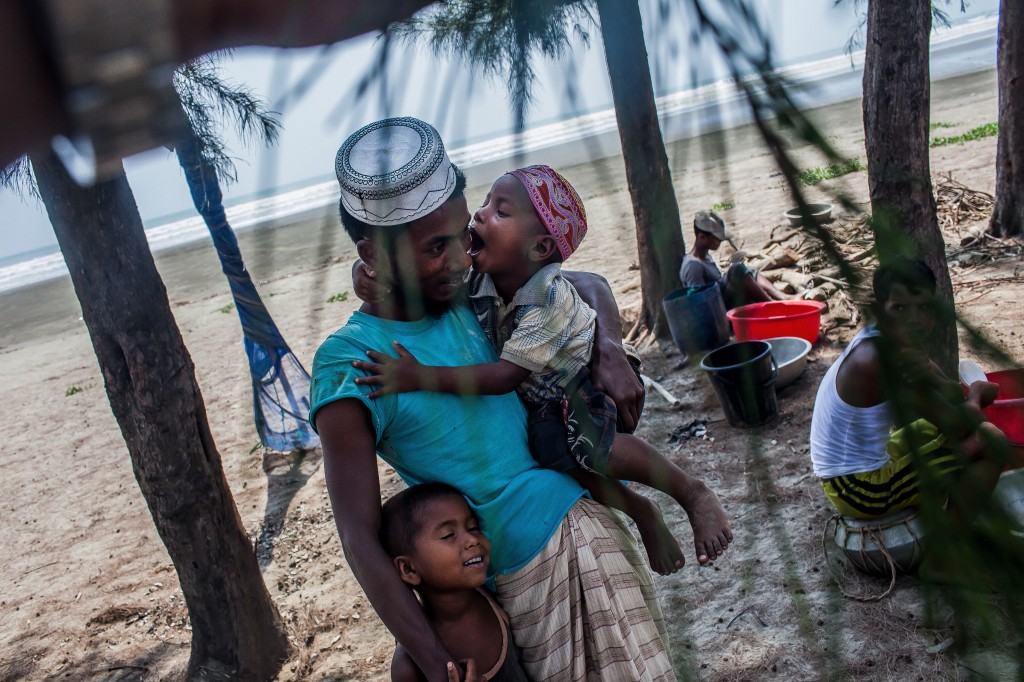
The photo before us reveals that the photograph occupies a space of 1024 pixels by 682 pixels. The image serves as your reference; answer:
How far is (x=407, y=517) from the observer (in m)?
1.66

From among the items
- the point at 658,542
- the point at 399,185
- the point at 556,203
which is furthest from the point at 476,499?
the point at 399,185

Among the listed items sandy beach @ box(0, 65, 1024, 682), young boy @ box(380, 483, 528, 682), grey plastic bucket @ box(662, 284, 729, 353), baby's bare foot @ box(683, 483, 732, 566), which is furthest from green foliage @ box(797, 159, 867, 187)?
grey plastic bucket @ box(662, 284, 729, 353)

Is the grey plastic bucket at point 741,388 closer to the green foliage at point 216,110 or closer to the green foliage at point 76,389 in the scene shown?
the green foliage at point 216,110

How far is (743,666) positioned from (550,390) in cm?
161

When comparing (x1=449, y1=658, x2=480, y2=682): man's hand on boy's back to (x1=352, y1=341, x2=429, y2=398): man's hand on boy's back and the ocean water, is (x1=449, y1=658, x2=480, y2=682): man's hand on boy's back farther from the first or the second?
the ocean water

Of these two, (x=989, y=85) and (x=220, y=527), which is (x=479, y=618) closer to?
(x=220, y=527)

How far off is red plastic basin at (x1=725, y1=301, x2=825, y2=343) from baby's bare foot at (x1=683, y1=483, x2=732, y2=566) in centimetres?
Answer: 352

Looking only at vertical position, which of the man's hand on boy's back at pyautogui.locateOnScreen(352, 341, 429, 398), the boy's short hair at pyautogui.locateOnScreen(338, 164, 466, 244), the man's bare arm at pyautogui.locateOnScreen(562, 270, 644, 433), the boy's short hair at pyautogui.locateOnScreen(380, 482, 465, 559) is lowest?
the boy's short hair at pyautogui.locateOnScreen(380, 482, 465, 559)

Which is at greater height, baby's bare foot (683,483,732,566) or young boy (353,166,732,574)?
young boy (353,166,732,574)

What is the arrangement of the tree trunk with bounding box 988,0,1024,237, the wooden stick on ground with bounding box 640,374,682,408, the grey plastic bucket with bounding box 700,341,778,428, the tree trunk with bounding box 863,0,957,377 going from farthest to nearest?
the tree trunk with bounding box 988,0,1024,237
the wooden stick on ground with bounding box 640,374,682,408
the grey plastic bucket with bounding box 700,341,778,428
the tree trunk with bounding box 863,0,957,377

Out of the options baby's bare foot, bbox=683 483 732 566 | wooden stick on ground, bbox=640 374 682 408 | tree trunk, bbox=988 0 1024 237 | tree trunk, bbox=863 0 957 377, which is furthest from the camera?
tree trunk, bbox=988 0 1024 237

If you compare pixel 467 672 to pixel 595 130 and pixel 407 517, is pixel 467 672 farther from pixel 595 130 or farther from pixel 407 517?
pixel 595 130

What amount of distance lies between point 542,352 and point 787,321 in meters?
4.09

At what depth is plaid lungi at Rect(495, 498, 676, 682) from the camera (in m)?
1.67
